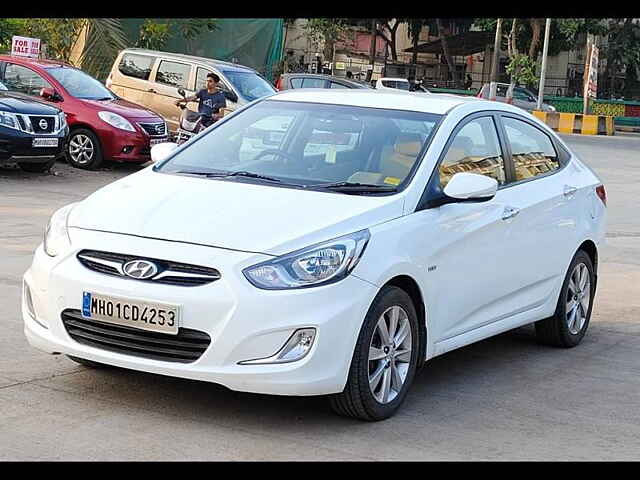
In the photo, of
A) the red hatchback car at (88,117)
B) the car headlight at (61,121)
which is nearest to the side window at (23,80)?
the red hatchback car at (88,117)

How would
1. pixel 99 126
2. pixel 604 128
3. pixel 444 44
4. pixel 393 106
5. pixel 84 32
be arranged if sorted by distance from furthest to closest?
pixel 444 44 → pixel 604 128 → pixel 84 32 → pixel 99 126 → pixel 393 106

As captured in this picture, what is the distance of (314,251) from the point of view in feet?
18.2

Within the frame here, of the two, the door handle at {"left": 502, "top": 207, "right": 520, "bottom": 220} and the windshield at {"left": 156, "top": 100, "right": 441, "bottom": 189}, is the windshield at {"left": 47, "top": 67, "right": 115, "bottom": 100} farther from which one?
the door handle at {"left": 502, "top": 207, "right": 520, "bottom": 220}

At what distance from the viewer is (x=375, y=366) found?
5.84 metres

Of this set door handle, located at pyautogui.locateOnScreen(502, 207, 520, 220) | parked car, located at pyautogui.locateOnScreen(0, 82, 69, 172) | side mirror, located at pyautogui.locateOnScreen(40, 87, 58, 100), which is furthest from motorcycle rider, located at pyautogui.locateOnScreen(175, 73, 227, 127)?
door handle, located at pyautogui.locateOnScreen(502, 207, 520, 220)

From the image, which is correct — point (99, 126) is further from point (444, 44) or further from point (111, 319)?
point (444, 44)

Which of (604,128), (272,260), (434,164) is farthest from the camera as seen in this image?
(604,128)

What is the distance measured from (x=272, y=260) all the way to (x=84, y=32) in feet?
91.1

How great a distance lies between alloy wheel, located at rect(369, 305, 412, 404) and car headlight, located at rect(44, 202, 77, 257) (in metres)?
1.53

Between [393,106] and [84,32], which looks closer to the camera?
[393,106]

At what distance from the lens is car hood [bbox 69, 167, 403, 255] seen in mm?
5609

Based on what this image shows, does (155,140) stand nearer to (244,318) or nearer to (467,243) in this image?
(467,243)
